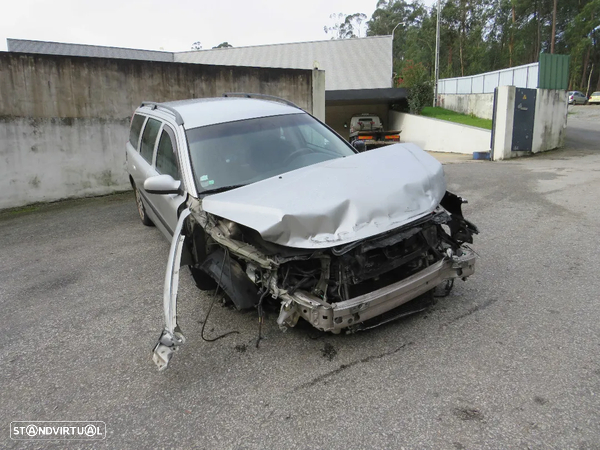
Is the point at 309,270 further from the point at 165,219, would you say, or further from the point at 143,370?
the point at 165,219

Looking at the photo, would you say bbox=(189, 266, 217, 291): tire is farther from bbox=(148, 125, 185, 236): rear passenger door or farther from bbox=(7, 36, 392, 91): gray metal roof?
bbox=(7, 36, 392, 91): gray metal roof

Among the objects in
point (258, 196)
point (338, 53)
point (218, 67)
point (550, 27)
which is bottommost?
point (258, 196)

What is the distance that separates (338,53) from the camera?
30.1m

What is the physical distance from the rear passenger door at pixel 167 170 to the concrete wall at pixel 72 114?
5.52 m

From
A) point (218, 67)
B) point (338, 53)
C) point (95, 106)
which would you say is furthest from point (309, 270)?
point (338, 53)

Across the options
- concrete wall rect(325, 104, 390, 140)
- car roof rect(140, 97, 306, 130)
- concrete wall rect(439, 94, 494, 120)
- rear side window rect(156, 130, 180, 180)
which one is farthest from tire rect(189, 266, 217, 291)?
concrete wall rect(325, 104, 390, 140)

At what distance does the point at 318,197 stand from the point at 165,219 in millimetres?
2309

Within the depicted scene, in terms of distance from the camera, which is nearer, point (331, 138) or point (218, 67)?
point (331, 138)

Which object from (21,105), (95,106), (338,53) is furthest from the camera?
(338,53)

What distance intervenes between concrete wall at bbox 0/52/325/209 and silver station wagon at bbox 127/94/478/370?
6096mm

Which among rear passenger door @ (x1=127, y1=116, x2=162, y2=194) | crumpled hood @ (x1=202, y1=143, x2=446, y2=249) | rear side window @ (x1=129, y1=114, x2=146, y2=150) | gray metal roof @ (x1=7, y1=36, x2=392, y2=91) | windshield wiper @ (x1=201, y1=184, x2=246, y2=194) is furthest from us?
gray metal roof @ (x1=7, y1=36, x2=392, y2=91)

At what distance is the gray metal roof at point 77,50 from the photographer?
82.0 ft

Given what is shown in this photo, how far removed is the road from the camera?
A: 249 cm

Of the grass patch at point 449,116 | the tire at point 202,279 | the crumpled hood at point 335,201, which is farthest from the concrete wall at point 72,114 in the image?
the grass patch at point 449,116
